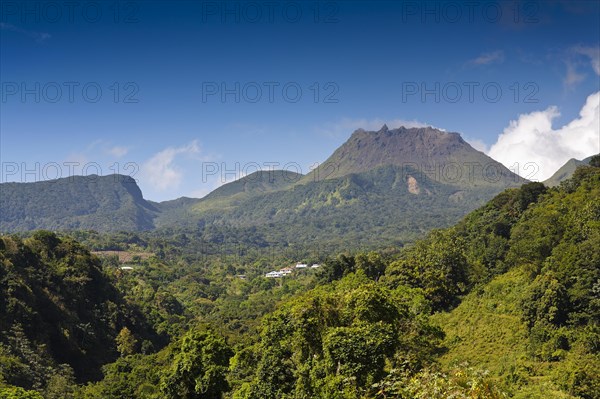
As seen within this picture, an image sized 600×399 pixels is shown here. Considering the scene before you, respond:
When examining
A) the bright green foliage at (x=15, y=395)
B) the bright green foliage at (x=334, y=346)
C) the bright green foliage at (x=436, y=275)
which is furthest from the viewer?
the bright green foliage at (x=436, y=275)

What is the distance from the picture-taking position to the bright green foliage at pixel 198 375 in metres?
24.2

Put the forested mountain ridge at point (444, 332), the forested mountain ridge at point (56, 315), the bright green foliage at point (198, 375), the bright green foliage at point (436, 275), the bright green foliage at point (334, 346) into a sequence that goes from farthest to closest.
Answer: the bright green foliage at point (436, 275), the forested mountain ridge at point (56, 315), the bright green foliage at point (198, 375), the forested mountain ridge at point (444, 332), the bright green foliage at point (334, 346)

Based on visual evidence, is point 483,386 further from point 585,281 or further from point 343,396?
point 585,281

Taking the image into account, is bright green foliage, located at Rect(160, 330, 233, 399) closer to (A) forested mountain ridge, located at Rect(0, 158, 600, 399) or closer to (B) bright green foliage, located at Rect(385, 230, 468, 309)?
(A) forested mountain ridge, located at Rect(0, 158, 600, 399)

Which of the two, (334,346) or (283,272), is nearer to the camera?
(334,346)

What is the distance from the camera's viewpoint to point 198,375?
24609 millimetres

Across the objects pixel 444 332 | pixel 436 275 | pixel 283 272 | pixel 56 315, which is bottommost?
A: pixel 283 272

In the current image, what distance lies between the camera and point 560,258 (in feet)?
109

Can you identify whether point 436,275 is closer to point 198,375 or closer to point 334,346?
point 198,375

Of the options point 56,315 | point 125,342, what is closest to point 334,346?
point 125,342

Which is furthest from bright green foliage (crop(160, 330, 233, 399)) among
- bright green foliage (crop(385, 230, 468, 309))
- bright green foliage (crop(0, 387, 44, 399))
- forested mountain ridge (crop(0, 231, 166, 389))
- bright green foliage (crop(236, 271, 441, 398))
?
bright green foliage (crop(385, 230, 468, 309))

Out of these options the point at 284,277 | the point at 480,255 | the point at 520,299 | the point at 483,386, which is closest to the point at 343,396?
the point at 483,386

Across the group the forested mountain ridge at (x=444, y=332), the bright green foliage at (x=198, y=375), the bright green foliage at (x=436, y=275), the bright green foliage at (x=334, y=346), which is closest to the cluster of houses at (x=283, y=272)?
the forested mountain ridge at (x=444, y=332)

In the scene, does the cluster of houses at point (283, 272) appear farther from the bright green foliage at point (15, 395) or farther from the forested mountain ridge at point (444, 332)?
the bright green foliage at point (15, 395)
